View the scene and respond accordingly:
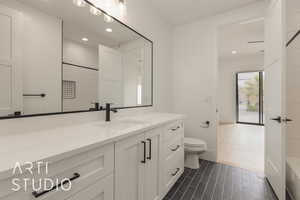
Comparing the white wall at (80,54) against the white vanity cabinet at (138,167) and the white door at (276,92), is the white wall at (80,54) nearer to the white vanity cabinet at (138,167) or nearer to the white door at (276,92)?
the white vanity cabinet at (138,167)

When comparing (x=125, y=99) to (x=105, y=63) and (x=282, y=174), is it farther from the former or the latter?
(x=282, y=174)

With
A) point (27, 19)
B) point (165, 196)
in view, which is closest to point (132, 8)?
point (27, 19)

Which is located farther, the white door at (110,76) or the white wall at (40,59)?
the white door at (110,76)

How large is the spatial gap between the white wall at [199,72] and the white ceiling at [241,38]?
339 millimetres

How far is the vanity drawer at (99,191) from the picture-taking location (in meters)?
0.73

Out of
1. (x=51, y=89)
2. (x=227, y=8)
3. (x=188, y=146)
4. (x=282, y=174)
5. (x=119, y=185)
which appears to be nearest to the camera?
(x=119, y=185)

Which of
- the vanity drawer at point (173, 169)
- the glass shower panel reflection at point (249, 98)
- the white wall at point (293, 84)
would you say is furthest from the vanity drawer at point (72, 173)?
the glass shower panel reflection at point (249, 98)

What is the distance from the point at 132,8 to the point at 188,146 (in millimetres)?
2135

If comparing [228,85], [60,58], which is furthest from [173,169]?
[228,85]

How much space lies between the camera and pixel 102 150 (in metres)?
0.83

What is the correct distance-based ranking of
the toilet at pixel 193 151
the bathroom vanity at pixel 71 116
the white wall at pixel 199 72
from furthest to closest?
the white wall at pixel 199 72 < the toilet at pixel 193 151 < the bathroom vanity at pixel 71 116

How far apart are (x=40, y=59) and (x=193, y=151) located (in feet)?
7.04

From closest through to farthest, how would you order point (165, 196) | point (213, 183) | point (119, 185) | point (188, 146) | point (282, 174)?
point (119, 185), point (282, 174), point (165, 196), point (213, 183), point (188, 146)

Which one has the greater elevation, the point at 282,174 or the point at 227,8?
the point at 227,8
